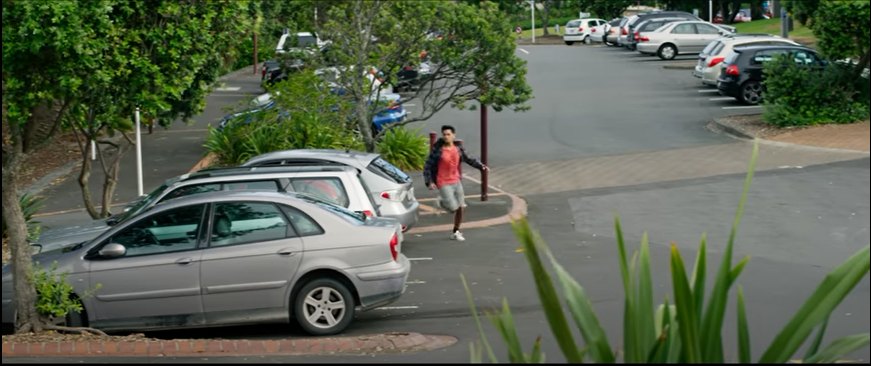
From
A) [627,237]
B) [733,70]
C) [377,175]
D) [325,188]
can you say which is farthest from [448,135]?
[733,70]

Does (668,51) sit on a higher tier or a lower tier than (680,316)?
lower

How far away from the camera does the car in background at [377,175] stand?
15.7 metres

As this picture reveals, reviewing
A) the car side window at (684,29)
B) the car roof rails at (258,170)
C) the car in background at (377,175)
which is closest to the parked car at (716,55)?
the car side window at (684,29)

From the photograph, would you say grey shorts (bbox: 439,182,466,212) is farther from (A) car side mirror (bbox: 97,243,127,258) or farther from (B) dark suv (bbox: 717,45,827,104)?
(B) dark suv (bbox: 717,45,827,104)

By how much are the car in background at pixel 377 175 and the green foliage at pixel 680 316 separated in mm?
10613

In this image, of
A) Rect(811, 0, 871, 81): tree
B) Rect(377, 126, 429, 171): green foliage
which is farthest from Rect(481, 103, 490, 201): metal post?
Rect(811, 0, 871, 81): tree

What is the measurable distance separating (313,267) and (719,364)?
702cm

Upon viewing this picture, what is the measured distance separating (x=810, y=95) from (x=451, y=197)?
489 inches

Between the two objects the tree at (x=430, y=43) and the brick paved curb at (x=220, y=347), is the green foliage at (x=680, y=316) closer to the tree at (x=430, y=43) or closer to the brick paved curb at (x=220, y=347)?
the brick paved curb at (x=220, y=347)

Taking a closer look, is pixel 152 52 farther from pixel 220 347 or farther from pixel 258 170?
pixel 220 347

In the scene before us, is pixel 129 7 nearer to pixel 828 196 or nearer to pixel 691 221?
pixel 691 221

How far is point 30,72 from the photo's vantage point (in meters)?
10.9

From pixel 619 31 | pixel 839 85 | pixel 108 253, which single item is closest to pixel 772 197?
pixel 839 85

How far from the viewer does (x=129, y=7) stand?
502 inches
